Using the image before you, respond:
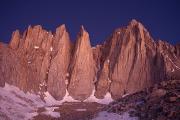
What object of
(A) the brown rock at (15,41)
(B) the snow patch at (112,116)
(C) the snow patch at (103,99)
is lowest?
(B) the snow patch at (112,116)

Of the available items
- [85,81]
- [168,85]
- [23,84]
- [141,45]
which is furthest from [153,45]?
[168,85]

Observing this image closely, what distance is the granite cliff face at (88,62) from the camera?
177000mm

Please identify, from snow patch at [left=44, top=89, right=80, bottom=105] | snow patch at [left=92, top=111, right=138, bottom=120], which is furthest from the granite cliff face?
snow patch at [left=92, top=111, right=138, bottom=120]

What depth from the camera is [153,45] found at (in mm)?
193250

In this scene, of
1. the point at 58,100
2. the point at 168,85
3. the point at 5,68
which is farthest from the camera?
the point at 58,100

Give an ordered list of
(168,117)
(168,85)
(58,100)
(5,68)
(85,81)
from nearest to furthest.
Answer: (168,117) < (168,85) < (5,68) < (58,100) < (85,81)

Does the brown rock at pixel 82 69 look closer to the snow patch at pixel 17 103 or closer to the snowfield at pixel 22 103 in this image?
the snowfield at pixel 22 103

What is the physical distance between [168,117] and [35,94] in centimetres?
12454

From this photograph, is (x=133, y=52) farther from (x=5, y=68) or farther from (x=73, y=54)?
(x=5, y=68)

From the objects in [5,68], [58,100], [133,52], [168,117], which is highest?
[133,52]

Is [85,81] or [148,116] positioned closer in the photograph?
[148,116]

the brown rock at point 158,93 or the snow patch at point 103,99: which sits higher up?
the snow patch at point 103,99

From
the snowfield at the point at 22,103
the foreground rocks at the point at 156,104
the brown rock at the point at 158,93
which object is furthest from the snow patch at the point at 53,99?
the brown rock at the point at 158,93

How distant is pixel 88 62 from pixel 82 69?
5993 millimetres
